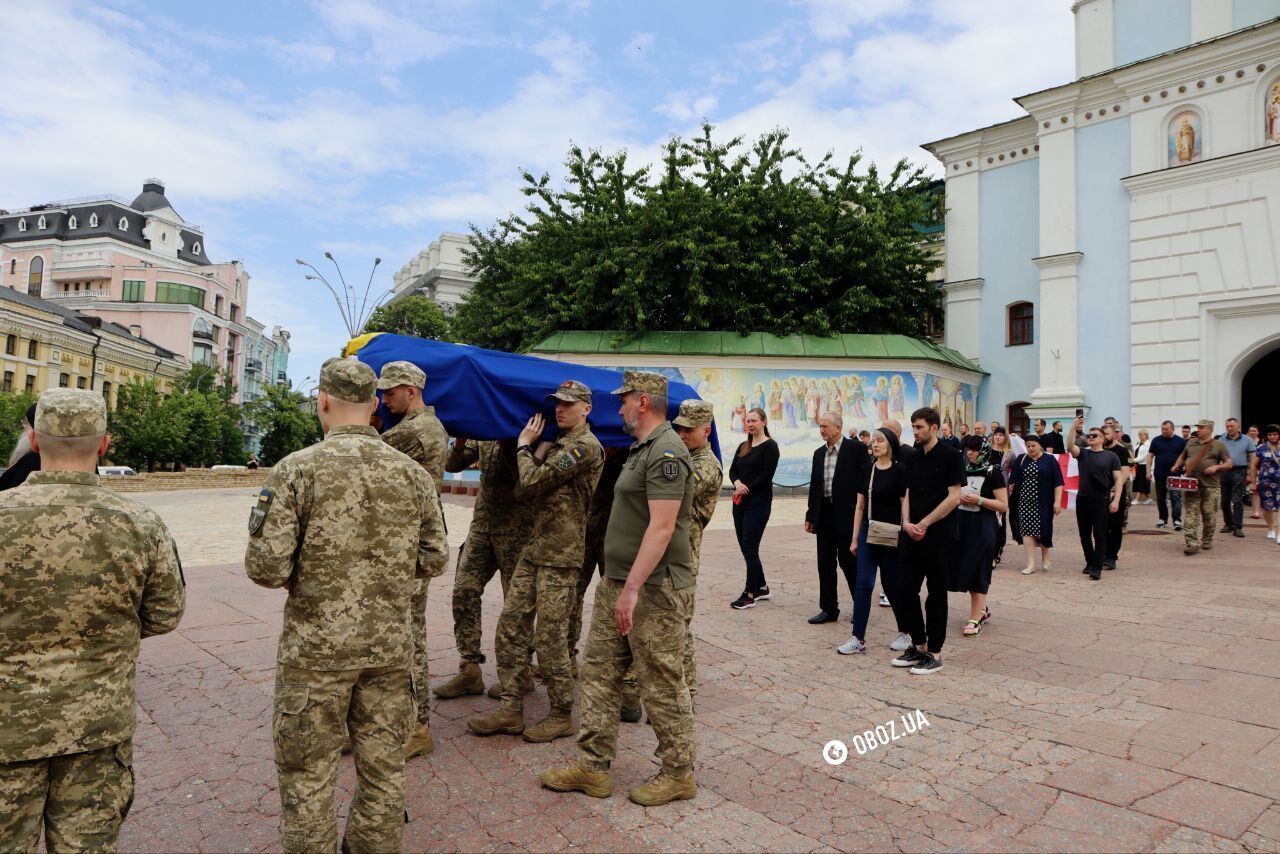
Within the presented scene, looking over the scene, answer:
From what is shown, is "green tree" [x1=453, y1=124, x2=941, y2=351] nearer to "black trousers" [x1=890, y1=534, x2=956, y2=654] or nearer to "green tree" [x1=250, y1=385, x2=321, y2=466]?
"black trousers" [x1=890, y1=534, x2=956, y2=654]

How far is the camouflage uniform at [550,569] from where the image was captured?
443 cm

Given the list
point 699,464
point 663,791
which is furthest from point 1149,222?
point 663,791

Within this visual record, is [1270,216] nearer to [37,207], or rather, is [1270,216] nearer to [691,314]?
[691,314]

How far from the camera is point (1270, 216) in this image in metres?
20.3

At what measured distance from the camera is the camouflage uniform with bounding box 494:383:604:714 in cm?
443

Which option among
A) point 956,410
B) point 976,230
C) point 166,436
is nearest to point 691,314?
point 956,410

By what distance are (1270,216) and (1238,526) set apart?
1153 cm

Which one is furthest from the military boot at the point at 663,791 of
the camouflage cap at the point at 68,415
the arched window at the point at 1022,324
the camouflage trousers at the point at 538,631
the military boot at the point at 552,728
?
the arched window at the point at 1022,324

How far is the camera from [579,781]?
3.66 m

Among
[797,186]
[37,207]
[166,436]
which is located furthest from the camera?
[37,207]

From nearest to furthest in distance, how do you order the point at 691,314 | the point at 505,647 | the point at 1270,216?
the point at 505,647 → the point at 1270,216 → the point at 691,314

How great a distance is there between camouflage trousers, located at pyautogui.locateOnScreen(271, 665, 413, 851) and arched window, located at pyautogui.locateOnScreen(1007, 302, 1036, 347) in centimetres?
2744

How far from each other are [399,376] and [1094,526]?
29.2 ft

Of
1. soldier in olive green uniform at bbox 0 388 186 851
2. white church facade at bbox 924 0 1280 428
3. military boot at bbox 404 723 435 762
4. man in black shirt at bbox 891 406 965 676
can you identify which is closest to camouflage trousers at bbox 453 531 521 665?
military boot at bbox 404 723 435 762
